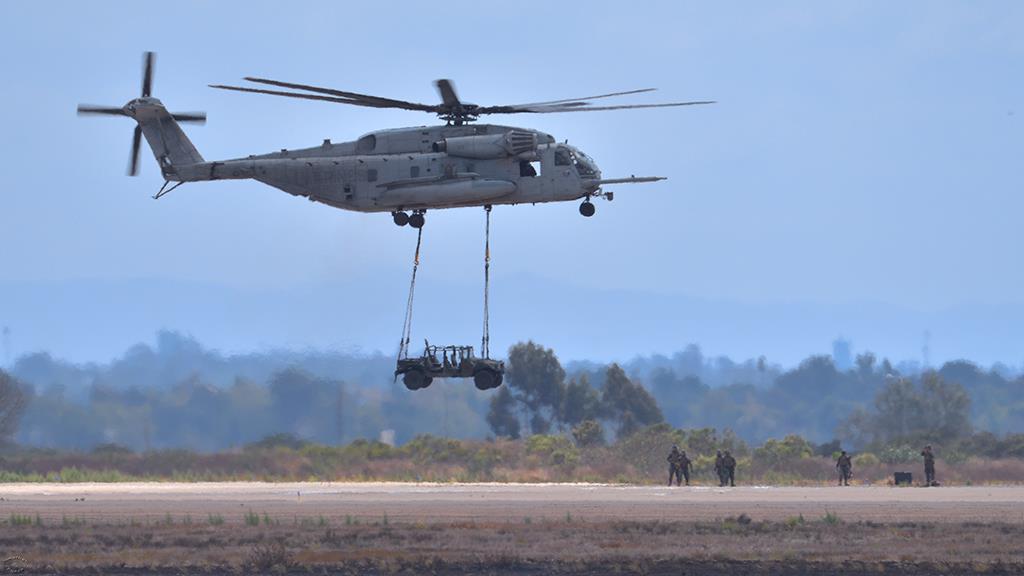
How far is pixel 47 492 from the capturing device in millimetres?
58500

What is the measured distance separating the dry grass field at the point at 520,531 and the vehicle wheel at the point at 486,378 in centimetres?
335

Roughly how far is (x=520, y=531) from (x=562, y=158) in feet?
28.7

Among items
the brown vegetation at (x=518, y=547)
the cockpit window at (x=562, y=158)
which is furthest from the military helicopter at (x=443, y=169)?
the brown vegetation at (x=518, y=547)

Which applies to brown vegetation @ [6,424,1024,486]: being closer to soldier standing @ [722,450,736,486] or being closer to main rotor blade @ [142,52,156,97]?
soldier standing @ [722,450,736,486]

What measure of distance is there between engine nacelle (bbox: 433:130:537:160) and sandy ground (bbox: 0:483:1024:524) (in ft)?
29.5

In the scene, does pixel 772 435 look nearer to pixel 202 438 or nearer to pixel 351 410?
pixel 351 410

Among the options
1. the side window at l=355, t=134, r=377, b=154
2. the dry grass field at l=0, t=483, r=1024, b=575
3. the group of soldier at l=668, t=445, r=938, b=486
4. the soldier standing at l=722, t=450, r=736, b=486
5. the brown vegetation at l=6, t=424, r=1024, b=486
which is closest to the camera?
the dry grass field at l=0, t=483, r=1024, b=575

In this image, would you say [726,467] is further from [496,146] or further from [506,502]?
[496,146]

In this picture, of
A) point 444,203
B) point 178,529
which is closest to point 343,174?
point 444,203

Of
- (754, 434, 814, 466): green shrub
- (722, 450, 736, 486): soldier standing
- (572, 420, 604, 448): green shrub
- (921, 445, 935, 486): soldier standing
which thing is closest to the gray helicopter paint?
(722, 450, 736, 486): soldier standing

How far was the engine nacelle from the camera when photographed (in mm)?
43281

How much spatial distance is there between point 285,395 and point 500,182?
1412 inches

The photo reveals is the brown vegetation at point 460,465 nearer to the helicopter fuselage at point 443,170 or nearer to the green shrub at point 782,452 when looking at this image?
the green shrub at point 782,452

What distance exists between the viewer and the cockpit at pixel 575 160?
43.4 meters
